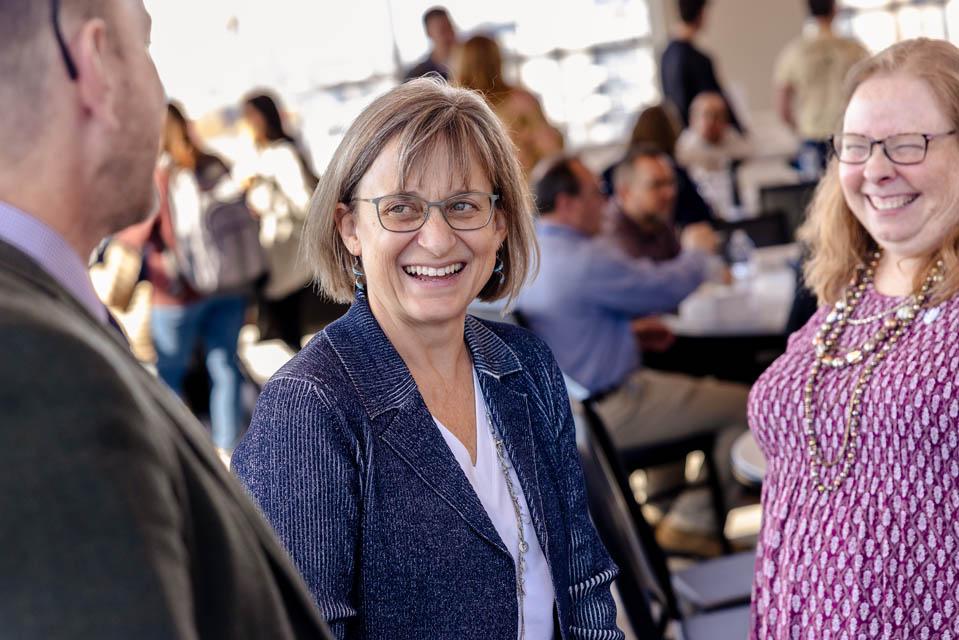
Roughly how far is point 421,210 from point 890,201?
77 centimetres

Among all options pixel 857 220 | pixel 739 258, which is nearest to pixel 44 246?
pixel 857 220

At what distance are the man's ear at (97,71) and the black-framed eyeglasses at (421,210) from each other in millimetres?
759

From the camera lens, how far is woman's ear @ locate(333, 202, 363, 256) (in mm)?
1557

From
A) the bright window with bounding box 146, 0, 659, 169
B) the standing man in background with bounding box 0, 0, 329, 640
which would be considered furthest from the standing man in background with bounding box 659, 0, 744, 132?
the standing man in background with bounding box 0, 0, 329, 640

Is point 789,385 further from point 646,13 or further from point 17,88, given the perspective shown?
point 646,13

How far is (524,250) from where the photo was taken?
1.71 metres

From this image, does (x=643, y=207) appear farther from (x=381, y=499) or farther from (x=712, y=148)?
(x=381, y=499)

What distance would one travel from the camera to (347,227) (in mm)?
1573

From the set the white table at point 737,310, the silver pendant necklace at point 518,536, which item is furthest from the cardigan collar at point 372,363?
the white table at point 737,310

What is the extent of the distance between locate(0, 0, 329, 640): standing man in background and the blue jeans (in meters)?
4.32

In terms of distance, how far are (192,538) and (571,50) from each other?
438 inches

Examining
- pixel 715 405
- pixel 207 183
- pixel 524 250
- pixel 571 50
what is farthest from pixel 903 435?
pixel 571 50

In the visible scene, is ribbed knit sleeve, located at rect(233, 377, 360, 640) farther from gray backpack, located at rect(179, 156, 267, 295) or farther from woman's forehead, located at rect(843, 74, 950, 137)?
gray backpack, located at rect(179, 156, 267, 295)

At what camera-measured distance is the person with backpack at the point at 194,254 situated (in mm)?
4762
